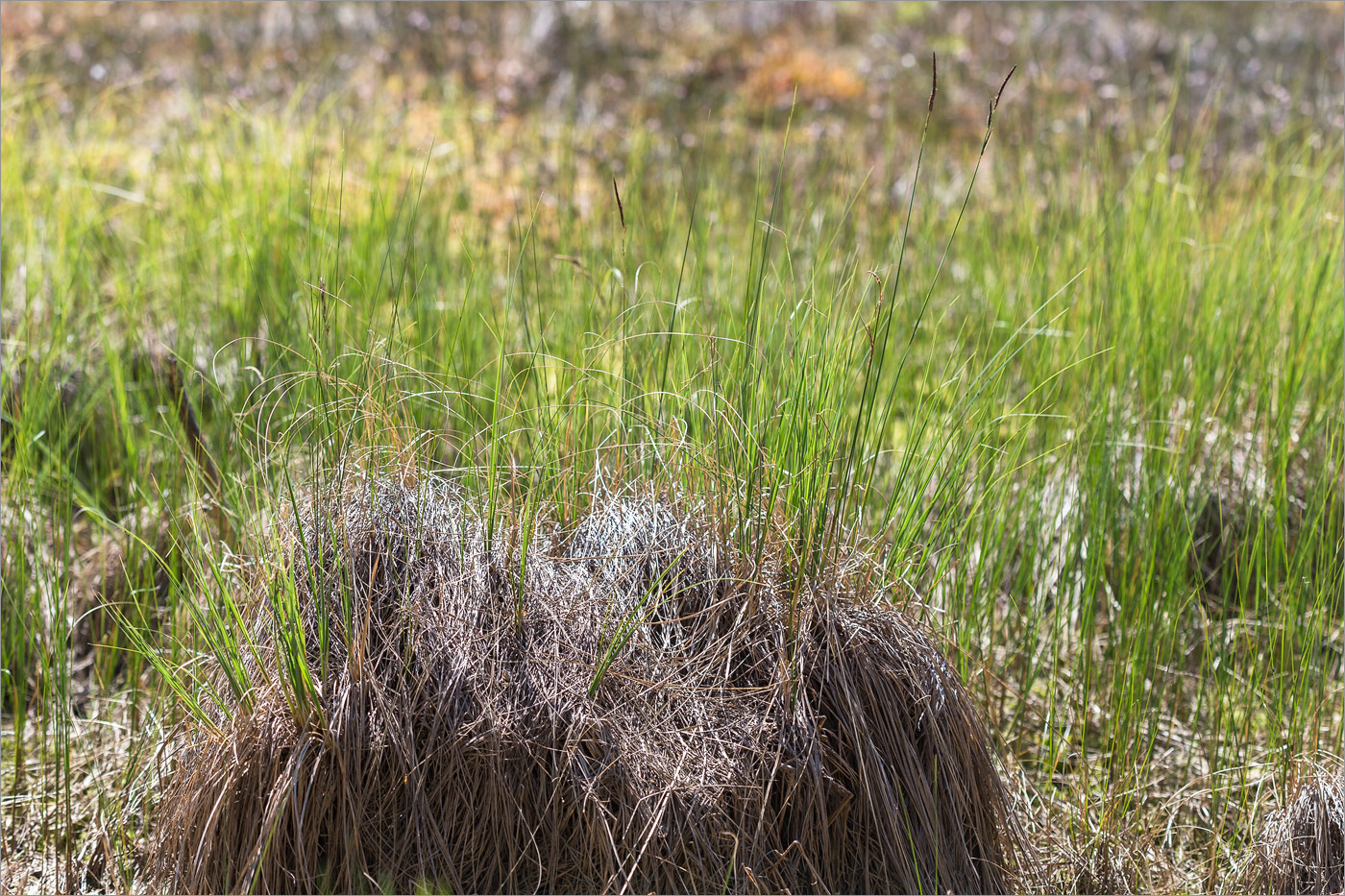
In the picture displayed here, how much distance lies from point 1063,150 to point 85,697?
3.06 m

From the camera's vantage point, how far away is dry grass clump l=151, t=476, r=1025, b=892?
1315 millimetres

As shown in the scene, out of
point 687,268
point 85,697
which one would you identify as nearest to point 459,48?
point 687,268

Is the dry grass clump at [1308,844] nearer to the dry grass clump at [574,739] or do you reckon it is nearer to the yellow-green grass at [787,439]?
the yellow-green grass at [787,439]

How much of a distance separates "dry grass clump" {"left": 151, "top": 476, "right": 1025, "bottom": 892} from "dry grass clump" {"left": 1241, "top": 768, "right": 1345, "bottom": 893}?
412 millimetres

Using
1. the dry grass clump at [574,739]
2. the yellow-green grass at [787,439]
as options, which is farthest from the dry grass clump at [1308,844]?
the dry grass clump at [574,739]

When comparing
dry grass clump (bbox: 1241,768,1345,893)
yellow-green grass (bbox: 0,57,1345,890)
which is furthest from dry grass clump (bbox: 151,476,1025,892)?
dry grass clump (bbox: 1241,768,1345,893)

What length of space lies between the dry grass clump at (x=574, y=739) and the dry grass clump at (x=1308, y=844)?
0.41m

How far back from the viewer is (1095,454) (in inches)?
77.9

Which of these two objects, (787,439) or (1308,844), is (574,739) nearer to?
(787,439)

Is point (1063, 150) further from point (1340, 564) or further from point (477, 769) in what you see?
point (477, 769)

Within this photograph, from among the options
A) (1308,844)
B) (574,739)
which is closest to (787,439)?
(574,739)

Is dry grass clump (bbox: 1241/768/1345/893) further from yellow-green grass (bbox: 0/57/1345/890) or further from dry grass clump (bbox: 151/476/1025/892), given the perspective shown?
dry grass clump (bbox: 151/476/1025/892)

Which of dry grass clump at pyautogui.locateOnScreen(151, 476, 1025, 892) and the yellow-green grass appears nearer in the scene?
dry grass clump at pyautogui.locateOnScreen(151, 476, 1025, 892)

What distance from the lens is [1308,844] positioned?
4.92 ft
